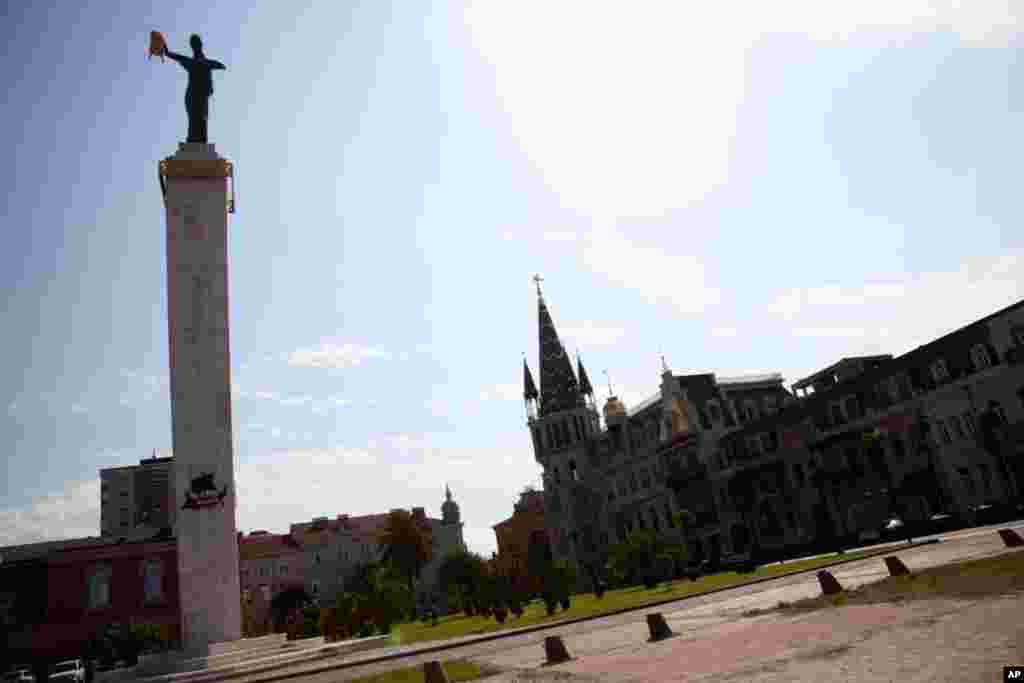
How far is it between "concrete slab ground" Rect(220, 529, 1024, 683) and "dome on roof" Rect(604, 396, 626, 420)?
209 feet

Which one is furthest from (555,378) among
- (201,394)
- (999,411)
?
(201,394)

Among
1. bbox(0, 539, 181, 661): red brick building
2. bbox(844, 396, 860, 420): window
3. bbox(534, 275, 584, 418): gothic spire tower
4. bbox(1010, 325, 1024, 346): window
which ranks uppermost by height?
bbox(534, 275, 584, 418): gothic spire tower

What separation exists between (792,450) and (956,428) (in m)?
15.2

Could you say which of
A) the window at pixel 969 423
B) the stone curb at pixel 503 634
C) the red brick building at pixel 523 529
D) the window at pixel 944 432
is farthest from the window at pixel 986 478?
the red brick building at pixel 523 529

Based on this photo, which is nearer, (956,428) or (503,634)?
(503,634)

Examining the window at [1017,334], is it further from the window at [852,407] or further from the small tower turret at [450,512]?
the small tower turret at [450,512]

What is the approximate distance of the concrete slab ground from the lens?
8242mm

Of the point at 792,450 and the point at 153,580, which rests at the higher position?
the point at 792,450

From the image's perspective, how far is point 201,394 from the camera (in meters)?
30.1

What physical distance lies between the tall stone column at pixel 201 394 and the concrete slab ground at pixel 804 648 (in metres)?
8.88

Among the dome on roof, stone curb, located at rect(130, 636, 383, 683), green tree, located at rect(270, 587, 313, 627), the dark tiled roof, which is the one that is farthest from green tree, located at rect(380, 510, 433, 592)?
stone curb, located at rect(130, 636, 383, 683)

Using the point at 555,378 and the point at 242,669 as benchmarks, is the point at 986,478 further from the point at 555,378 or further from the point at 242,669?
the point at 555,378

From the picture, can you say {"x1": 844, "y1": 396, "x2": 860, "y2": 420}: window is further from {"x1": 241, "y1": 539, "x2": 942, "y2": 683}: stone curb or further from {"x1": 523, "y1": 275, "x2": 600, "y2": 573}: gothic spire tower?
{"x1": 523, "y1": 275, "x2": 600, "y2": 573}: gothic spire tower

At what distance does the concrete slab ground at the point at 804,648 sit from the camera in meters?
8.24
